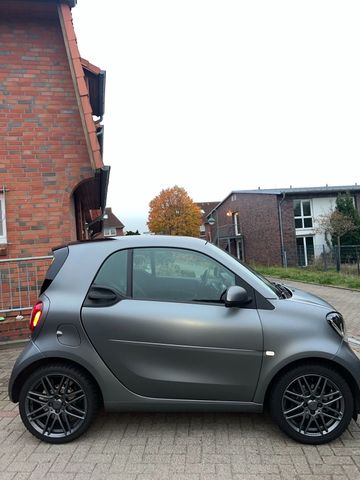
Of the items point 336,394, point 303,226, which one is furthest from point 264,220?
point 336,394

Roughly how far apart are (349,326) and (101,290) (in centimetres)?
585

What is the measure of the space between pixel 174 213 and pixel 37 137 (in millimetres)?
54767

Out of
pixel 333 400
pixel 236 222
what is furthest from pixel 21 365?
pixel 236 222

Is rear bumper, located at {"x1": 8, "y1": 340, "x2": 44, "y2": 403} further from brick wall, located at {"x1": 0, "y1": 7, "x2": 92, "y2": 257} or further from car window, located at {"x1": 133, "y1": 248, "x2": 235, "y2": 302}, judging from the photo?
brick wall, located at {"x1": 0, "y1": 7, "x2": 92, "y2": 257}

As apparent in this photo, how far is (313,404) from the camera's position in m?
3.14

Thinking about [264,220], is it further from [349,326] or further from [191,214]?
[191,214]

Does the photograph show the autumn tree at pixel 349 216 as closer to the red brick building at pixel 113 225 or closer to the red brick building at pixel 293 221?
the red brick building at pixel 293 221

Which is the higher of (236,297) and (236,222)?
(236,222)

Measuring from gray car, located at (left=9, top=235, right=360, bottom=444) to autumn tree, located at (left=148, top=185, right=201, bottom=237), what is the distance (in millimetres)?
56179

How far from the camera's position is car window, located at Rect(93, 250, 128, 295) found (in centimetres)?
339

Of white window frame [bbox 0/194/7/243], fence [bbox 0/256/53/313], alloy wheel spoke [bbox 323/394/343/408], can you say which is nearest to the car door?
alloy wheel spoke [bbox 323/394/343/408]

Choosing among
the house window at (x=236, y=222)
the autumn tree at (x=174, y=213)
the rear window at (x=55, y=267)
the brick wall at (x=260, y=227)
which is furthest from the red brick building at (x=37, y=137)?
the autumn tree at (x=174, y=213)

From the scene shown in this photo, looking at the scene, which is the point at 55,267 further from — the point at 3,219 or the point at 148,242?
the point at 3,219

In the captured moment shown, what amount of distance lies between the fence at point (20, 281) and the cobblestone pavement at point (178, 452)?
289cm
